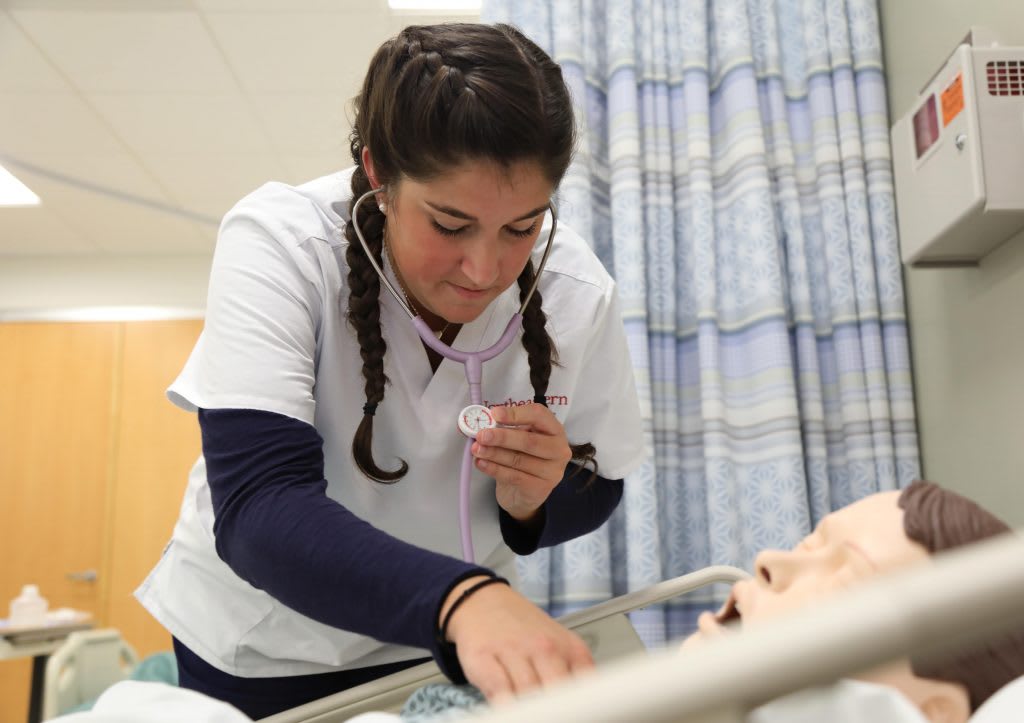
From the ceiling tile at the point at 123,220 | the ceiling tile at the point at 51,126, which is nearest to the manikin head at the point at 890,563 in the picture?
the ceiling tile at the point at 51,126

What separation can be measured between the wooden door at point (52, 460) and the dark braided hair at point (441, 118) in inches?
164

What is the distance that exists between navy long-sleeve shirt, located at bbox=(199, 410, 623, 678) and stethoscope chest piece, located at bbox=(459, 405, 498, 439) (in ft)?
0.55

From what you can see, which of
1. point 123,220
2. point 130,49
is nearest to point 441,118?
point 130,49

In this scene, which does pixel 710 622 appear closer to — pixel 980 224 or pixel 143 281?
pixel 980 224

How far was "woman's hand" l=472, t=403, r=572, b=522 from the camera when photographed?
3.37 ft

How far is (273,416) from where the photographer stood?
37.0 inches

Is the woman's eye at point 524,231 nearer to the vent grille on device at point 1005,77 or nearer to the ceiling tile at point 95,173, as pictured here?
the vent grille on device at point 1005,77

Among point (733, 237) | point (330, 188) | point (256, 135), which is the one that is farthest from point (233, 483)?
point (256, 135)

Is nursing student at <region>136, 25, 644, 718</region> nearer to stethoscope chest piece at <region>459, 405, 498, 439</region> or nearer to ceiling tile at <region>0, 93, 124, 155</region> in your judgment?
stethoscope chest piece at <region>459, 405, 498, 439</region>

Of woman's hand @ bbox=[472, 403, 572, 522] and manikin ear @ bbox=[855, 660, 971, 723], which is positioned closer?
manikin ear @ bbox=[855, 660, 971, 723]

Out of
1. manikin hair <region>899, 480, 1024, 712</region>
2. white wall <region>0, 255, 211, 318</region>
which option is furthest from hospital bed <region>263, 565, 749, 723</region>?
white wall <region>0, 255, 211, 318</region>

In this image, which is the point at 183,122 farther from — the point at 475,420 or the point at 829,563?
the point at 829,563

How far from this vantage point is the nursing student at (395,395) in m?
0.83

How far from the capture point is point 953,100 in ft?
5.06
